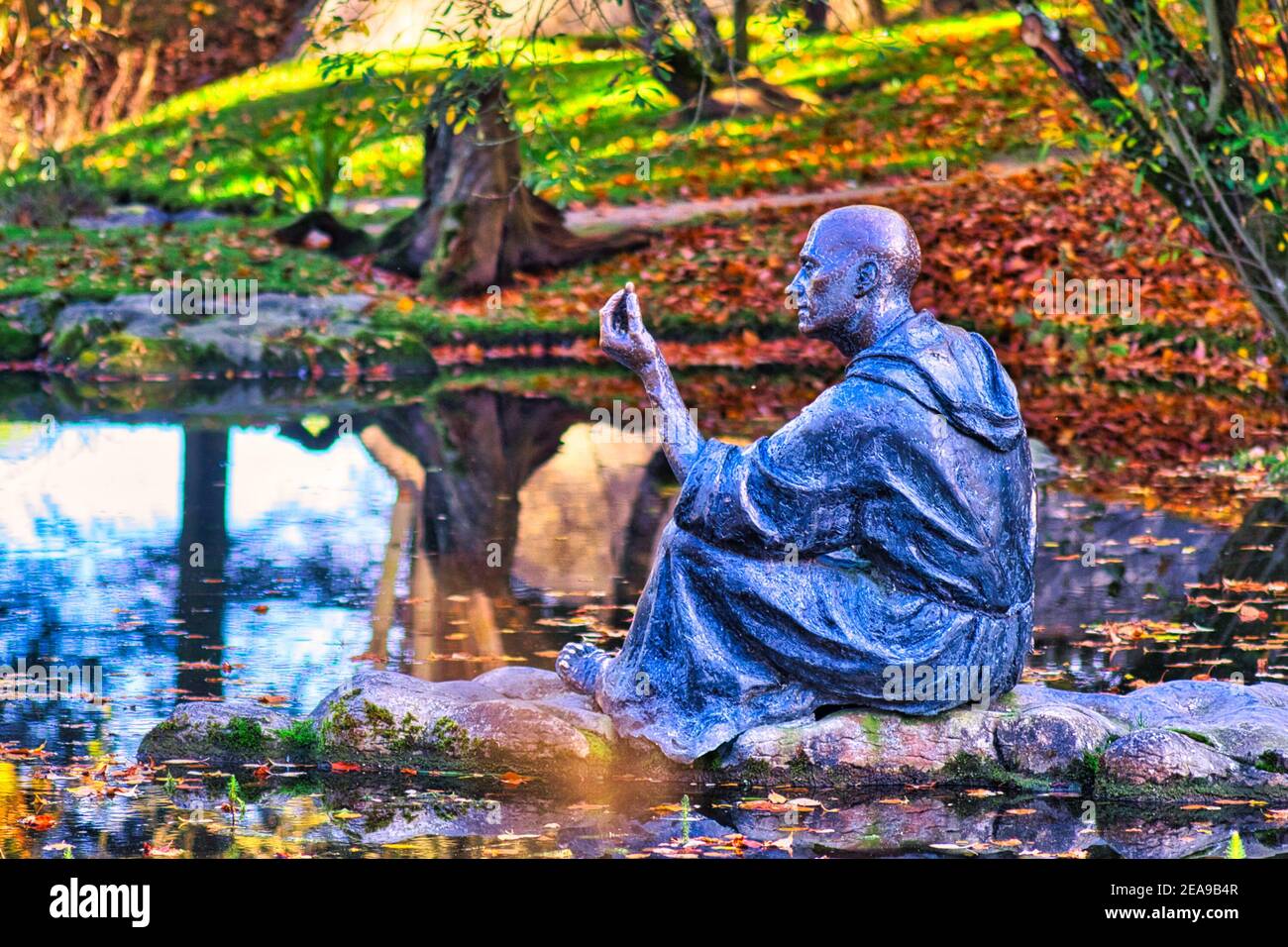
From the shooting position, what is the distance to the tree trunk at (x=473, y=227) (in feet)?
68.4

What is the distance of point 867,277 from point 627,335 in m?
0.78

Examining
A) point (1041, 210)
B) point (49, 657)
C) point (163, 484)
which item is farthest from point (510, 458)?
point (1041, 210)

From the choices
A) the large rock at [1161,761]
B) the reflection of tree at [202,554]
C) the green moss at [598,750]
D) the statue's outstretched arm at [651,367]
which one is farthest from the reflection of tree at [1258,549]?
the reflection of tree at [202,554]

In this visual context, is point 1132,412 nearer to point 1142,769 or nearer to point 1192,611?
point 1192,611

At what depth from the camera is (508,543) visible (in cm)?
1087

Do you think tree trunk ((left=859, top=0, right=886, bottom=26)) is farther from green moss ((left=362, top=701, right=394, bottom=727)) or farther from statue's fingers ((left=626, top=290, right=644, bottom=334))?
green moss ((left=362, top=701, right=394, bottom=727))

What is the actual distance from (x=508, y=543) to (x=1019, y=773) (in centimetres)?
493

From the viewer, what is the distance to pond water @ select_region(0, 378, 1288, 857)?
591cm

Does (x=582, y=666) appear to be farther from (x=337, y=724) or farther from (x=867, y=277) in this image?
(x=867, y=277)

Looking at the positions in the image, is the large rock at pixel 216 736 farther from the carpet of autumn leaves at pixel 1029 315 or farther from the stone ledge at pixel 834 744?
the carpet of autumn leaves at pixel 1029 315

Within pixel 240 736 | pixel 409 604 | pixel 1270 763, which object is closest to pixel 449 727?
pixel 240 736

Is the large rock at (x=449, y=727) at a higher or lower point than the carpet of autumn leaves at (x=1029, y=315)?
lower

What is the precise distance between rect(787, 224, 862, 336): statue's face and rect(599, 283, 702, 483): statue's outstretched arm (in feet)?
1.59

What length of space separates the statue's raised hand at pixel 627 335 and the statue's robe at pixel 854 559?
1.19ft
